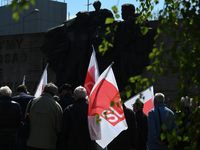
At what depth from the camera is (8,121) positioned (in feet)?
20.6

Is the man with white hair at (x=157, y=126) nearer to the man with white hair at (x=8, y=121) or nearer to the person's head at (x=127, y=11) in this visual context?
the man with white hair at (x=8, y=121)

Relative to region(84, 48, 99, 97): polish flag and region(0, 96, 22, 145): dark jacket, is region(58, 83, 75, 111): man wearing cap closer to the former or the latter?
region(84, 48, 99, 97): polish flag

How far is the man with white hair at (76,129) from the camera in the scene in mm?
5523

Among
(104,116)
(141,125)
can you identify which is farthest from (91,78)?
(104,116)

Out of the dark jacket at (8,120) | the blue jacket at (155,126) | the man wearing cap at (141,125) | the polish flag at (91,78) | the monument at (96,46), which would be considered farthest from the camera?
the monument at (96,46)

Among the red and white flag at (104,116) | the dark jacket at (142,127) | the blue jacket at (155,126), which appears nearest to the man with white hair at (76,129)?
the red and white flag at (104,116)

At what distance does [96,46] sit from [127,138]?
9.26 metres

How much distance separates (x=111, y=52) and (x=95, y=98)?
963 cm

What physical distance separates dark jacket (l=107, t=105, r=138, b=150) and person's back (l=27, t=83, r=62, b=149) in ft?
2.90

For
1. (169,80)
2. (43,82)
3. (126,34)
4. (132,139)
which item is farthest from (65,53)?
(132,139)

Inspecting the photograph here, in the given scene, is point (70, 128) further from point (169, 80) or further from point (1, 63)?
point (1, 63)

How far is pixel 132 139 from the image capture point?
624cm

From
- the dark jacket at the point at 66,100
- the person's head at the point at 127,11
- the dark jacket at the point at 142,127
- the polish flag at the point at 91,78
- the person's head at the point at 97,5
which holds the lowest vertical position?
the dark jacket at the point at 142,127

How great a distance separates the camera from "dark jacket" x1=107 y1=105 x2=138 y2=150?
6117 millimetres
